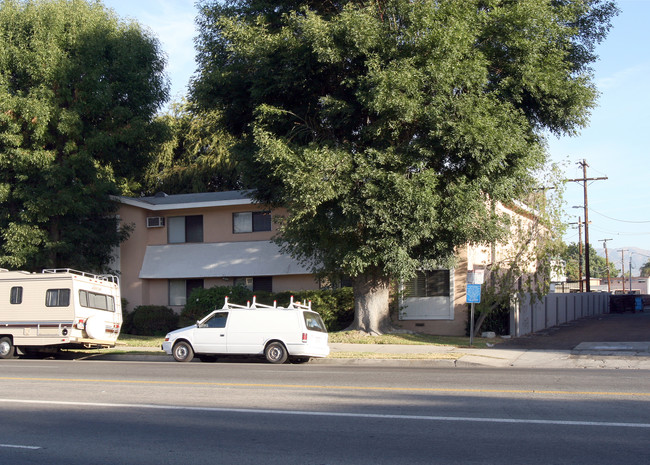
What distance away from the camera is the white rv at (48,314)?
815 inches

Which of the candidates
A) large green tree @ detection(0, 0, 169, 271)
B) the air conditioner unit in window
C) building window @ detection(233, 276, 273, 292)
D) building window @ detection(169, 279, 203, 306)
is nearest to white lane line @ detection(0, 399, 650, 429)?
large green tree @ detection(0, 0, 169, 271)

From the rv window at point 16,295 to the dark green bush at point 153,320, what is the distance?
9392mm

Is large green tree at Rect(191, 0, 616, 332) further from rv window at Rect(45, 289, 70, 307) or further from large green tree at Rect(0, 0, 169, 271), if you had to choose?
large green tree at Rect(0, 0, 169, 271)

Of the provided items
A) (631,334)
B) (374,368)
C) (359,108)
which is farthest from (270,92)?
(631,334)

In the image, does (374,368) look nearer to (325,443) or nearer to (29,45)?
(325,443)

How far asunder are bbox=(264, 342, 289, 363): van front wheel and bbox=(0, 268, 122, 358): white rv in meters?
6.38

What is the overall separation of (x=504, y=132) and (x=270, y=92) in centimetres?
729

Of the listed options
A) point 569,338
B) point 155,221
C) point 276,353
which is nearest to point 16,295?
point 276,353

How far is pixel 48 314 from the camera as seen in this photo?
2083 centimetres

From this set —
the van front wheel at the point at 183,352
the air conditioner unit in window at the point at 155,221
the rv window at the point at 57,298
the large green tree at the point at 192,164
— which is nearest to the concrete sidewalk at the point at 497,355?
the van front wheel at the point at 183,352

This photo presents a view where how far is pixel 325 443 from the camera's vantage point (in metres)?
7.84

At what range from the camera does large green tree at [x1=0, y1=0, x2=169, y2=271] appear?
28.4 m

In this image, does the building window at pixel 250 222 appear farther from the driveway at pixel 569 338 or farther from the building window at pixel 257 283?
the driveway at pixel 569 338

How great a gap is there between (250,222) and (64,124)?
8.93 metres
